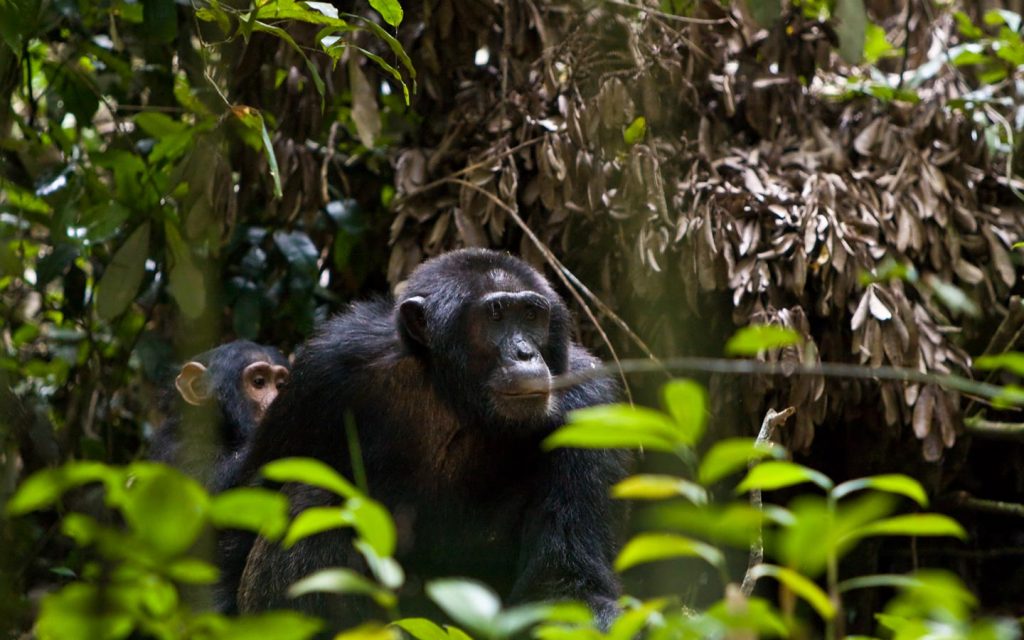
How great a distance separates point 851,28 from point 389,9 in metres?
2.30

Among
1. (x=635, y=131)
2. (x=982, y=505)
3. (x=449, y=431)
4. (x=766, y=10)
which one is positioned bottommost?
(x=982, y=505)

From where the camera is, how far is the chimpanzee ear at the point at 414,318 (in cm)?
449

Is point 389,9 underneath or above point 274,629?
above

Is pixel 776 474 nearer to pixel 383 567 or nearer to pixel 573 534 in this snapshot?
pixel 383 567

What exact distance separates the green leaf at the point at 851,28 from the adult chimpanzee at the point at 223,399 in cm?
286

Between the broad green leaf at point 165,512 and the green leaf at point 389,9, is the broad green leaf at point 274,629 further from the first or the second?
the green leaf at point 389,9

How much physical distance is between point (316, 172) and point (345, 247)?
1.39 ft

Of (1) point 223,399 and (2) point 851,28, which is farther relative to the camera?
(1) point 223,399

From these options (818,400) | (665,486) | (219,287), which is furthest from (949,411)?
(665,486)

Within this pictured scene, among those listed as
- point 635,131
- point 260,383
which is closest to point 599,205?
point 635,131

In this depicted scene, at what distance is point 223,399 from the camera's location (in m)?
5.53

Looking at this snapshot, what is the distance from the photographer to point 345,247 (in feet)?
20.0

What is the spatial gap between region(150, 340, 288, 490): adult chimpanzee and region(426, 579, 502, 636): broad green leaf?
12.9ft

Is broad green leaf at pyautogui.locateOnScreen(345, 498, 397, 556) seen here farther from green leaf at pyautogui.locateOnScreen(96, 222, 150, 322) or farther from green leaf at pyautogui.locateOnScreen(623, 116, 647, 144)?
green leaf at pyautogui.locateOnScreen(96, 222, 150, 322)
